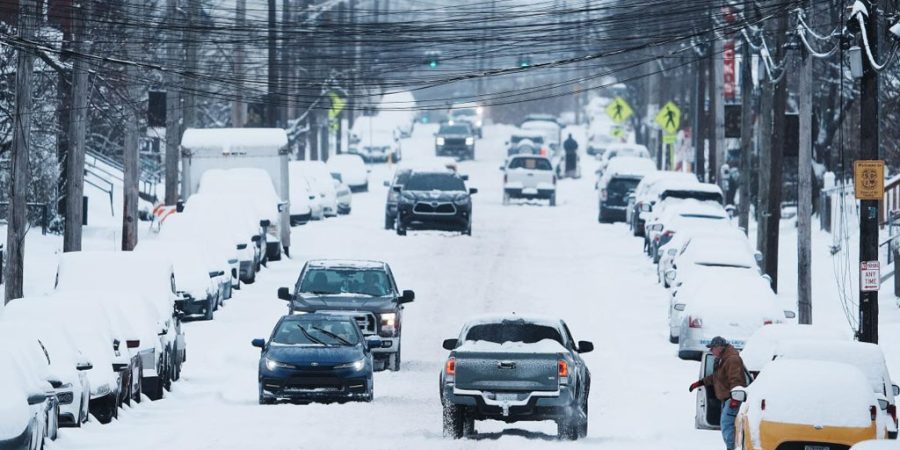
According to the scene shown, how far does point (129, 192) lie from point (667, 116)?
105ft

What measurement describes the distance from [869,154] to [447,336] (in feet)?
33.8

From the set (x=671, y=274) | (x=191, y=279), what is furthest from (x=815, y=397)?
(x=191, y=279)

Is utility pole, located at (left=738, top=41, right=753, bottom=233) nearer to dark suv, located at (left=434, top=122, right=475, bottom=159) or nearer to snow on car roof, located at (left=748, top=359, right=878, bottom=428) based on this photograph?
snow on car roof, located at (left=748, top=359, right=878, bottom=428)

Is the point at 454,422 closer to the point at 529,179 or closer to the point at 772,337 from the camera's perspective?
the point at 772,337

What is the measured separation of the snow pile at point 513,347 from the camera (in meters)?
21.2

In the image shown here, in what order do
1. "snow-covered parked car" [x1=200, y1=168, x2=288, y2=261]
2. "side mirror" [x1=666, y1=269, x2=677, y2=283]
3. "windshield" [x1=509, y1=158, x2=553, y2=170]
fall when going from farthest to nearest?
"windshield" [x1=509, y1=158, x2=553, y2=170] → "snow-covered parked car" [x1=200, y1=168, x2=288, y2=261] → "side mirror" [x1=666, y1=269, x2=677, y2=283]

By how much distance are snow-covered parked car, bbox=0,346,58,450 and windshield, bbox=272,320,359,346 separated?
6053mm

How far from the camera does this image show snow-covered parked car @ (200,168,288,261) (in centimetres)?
4397

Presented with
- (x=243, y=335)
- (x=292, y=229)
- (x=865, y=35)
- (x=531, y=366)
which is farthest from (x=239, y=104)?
(x=531, y=366)

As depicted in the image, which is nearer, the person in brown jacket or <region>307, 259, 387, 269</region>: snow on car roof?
the person in brown jacket

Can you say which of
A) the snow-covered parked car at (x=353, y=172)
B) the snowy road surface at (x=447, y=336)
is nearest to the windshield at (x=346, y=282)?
the snowy road surface at (x=447, y=336)

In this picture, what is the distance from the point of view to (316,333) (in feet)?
84.1

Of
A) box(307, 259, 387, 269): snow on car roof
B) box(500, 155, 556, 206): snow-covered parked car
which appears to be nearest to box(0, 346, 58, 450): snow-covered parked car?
box(307, 259, 387, 269): snow on car roof

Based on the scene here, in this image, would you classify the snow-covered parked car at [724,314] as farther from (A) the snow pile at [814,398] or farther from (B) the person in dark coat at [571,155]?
(B) the person in dark coat at [571,155]
